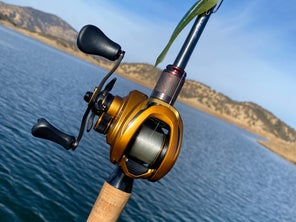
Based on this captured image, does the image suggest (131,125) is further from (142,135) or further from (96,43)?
(96,43)

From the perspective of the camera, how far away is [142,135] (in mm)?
2883

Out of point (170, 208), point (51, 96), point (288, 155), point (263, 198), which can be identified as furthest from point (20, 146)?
point (288, 155)

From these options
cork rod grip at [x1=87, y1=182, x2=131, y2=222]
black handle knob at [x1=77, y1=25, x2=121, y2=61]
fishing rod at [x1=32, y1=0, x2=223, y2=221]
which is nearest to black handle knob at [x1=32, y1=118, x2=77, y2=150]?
fishing rod at [x1=32, y1=0, x2=223, y2=221]

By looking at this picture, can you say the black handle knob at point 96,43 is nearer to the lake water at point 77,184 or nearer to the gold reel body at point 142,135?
the gold reel body at point 142,135

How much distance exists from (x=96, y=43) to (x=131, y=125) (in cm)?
76

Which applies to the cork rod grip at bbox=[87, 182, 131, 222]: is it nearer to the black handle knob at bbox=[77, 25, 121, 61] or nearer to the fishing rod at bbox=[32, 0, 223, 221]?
the fishing rod at bbox=[32, 0, 223, 221]

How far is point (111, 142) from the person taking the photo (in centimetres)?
287

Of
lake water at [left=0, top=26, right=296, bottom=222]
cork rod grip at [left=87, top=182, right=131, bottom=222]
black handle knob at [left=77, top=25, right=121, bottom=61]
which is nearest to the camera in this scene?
black handle knob at [left=77, top=25, right=121, bottom=61]

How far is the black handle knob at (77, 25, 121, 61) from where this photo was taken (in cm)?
286

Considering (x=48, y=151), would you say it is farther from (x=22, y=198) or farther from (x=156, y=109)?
(x=156, y=109)

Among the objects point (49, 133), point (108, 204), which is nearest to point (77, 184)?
point (108, 204)

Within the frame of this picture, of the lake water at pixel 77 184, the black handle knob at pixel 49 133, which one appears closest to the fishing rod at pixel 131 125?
the black handle knob at pixel 49 133

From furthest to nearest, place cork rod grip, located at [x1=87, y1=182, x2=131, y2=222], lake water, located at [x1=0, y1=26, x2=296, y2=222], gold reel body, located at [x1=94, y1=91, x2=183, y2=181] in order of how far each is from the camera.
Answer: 1. lake water, located at [x1=0, y1=26, x2=296, y2=222]
2. cork rod grip, located at [x1=87, y1=182, x2=131, y2=222]
3. gold reel body, located at [x1=94, y1=91, x2=183, y2=181]

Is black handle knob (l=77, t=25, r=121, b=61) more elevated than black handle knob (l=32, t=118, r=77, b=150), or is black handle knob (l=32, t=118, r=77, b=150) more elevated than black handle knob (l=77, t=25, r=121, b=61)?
black handle knob (l=77, t=25, r=121, b=61)
